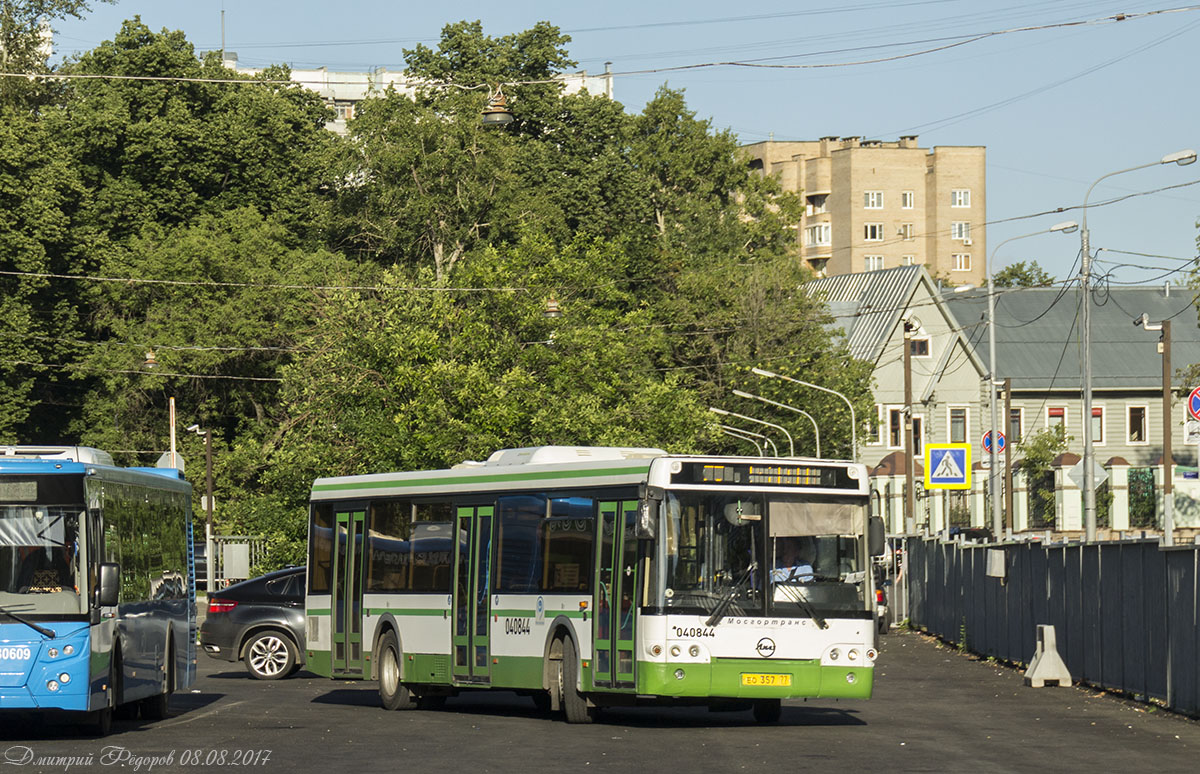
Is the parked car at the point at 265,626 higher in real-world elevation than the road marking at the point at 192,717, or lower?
higher

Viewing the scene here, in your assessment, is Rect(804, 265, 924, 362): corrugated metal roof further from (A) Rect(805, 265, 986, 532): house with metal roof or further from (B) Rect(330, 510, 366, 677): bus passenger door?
(B) Rect(330, 510, 366, 677): bus passenger door

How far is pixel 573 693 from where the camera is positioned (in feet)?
62.0

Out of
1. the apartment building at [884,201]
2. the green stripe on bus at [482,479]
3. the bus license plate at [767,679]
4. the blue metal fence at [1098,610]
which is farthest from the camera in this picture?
the apartment building at [884,201]

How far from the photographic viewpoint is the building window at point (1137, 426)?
301 feet

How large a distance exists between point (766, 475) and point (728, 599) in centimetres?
125

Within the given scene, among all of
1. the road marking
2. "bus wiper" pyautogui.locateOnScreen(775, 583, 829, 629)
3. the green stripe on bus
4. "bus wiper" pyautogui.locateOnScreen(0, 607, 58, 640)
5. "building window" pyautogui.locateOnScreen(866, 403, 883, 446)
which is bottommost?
the road marking

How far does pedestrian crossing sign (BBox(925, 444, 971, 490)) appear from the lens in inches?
1551

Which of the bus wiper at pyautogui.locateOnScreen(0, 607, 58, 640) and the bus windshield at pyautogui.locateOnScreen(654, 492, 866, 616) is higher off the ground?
the bus windshield at pyautogui.locateOnScreen(654, 492, 866, 616)

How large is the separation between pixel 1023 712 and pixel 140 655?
8.85m

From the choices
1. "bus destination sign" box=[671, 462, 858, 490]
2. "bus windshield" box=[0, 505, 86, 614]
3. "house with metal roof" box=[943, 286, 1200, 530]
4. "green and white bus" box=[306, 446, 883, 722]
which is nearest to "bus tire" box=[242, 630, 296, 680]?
"green and white bus" box=[306, 446, 883, 722]

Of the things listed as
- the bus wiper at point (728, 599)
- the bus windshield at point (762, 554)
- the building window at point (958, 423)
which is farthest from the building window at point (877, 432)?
the bus wiper at point (728, 599)

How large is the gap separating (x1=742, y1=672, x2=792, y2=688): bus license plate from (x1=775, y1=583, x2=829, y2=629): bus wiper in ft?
1.89

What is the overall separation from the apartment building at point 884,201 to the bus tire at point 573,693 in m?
112

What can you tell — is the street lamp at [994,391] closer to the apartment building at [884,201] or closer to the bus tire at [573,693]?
the bus tire at [573,693]
